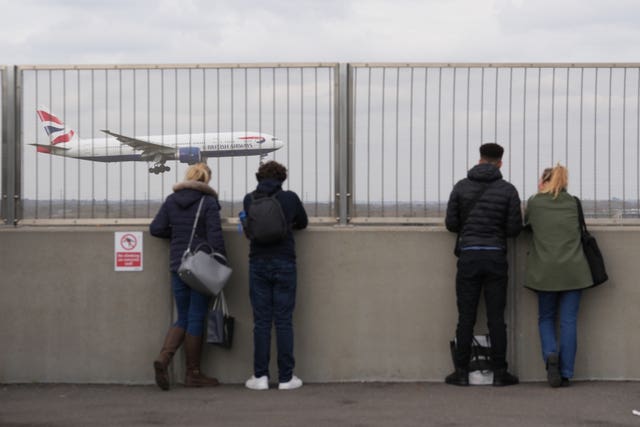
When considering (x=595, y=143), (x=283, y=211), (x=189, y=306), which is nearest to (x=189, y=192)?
(x=283, y=211)

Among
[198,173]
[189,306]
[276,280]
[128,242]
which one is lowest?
[189,306]

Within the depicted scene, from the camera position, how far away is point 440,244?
9203mm

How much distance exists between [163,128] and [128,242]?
952mm

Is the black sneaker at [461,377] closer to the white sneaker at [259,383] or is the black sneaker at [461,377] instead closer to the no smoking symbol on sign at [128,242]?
the white sneaker at [259,383]

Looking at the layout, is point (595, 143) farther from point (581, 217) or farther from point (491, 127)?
point (491, 127)

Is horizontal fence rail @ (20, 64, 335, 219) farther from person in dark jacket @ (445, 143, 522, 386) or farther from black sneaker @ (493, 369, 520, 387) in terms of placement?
black sneaker @ (493, 369, 520, 387)

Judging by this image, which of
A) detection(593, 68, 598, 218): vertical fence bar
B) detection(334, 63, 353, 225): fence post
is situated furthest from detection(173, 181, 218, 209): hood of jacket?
detection(593, 68, 598, 218): vertical fence bar

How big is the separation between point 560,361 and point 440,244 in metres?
1.28

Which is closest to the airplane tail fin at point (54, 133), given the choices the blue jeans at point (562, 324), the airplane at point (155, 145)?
the airplane at point (155, 145)

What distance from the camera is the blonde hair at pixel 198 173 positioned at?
898 centimetres

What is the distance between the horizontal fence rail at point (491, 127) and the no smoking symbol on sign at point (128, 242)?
6.14ft

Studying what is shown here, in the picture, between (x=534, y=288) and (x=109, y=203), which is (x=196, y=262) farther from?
(x=534, y=288)

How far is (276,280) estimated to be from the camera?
28.6 ft

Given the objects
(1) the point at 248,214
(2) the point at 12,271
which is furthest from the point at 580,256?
(2) the point at 12,271
